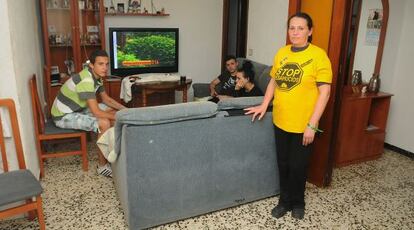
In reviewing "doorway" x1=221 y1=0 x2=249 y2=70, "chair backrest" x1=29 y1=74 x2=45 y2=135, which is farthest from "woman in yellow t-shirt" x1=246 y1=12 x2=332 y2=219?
"doorway" x1=221 y1=0 x2=249 y2=70

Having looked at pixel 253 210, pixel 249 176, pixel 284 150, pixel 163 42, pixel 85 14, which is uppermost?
pixel 85 14

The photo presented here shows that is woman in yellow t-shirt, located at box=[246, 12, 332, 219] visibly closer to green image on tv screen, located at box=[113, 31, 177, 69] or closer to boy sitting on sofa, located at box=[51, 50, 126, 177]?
boy sitting on sofa, located at box=[51, 50, 126, 177]

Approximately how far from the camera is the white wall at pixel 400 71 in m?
3.54

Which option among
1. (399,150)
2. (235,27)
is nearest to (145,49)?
(235,27)

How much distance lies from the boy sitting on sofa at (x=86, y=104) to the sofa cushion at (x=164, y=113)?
105 cm

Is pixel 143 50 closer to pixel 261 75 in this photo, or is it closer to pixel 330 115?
pixel 261 75

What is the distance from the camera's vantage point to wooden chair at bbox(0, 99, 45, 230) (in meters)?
1.84

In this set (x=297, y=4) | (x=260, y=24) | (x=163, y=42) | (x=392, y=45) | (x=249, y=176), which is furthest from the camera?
(x=163, y=42)

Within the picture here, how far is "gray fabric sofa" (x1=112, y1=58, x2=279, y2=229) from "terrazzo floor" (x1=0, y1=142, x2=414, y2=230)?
15 cm

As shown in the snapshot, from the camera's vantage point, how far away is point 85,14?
438 cm

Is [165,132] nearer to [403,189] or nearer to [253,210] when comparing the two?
[253,210]

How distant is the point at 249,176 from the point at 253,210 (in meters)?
0.27

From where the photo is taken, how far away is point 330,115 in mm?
2711

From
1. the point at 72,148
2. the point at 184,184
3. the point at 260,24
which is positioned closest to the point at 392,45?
the point at 260,24
